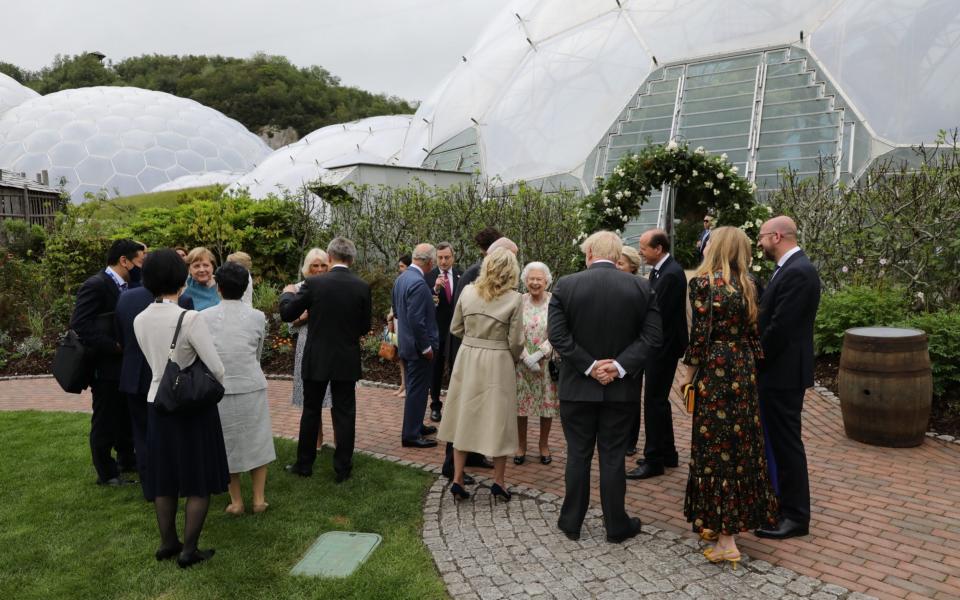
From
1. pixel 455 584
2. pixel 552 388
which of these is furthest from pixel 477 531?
pixel 552 388

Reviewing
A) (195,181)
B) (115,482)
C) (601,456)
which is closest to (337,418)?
(115,482)

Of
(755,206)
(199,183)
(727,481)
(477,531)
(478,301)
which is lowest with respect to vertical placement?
(477,531)

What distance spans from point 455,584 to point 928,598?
2.52 m

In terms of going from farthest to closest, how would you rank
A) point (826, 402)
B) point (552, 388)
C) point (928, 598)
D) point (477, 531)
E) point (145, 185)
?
point (145, 185) → point (826, 402) → point (552, 388) → point (477, 531) → point (928, 598)

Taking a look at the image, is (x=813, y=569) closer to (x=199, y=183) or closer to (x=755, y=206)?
(x=755, y=206)

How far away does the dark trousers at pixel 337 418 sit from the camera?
16.6 ft

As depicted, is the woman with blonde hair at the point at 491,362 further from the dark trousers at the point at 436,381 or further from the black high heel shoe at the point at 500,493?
the dark trousers at the point at 436,381

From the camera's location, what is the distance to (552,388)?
5.18 metres

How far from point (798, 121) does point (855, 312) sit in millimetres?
7399

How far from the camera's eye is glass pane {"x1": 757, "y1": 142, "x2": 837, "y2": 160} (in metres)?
12.8

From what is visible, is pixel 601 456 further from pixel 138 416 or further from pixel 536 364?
pixel 138 416

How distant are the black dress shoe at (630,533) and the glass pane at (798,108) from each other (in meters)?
12.2

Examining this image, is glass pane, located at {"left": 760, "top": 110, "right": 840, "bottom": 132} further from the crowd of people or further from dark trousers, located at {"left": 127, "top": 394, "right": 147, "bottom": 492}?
dark trousers, located at {"left": 127, "top": 394, "right": 147, "bottom": 492}

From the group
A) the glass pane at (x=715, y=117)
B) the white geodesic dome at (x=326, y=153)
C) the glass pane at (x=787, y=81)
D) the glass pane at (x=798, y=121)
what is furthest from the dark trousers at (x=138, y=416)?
the white geodesic dome at (x=326, y=153)
